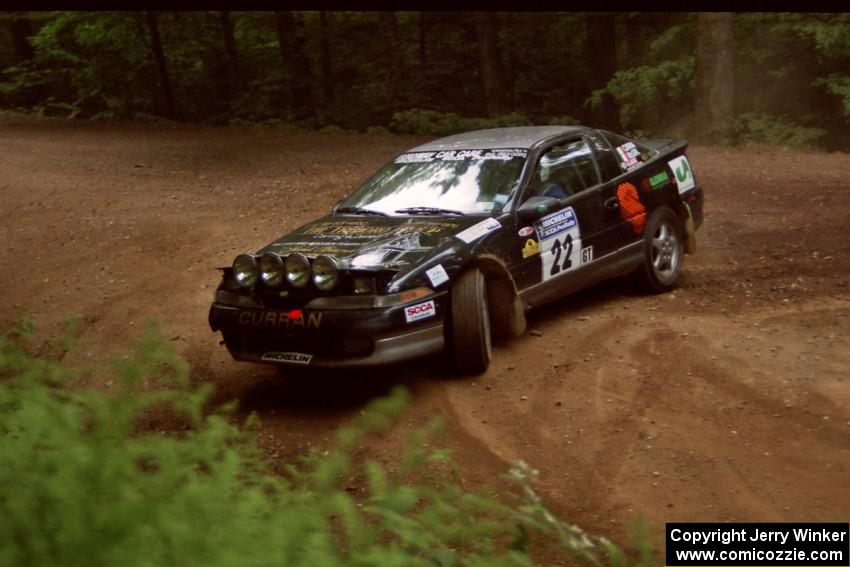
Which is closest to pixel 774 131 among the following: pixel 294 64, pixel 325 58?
pixel 325 58

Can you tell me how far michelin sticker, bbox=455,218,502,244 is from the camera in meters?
7.62

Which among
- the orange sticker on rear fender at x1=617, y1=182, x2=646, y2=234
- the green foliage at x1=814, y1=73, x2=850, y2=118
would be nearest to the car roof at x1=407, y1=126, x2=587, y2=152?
the orange sticker on rear fender at x1=617, y1=182, x2=646, y2=234

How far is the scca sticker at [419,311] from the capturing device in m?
7.09

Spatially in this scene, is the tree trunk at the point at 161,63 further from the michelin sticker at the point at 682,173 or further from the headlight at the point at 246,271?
the headlight at the point at 246,271

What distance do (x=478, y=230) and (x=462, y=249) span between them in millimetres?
300

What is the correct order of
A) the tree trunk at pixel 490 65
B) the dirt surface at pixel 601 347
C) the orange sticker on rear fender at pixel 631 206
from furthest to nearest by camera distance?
the tree trunk at pixel 490 65 < the orange sticker on rear fender at pixel 631 206 < the dirt surface at pixel 601 347

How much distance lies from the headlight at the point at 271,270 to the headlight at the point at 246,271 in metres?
0.07

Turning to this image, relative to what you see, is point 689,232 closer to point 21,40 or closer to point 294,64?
point 294,64

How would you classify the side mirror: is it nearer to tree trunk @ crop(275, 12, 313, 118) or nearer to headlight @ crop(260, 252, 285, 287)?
headlight @ crop(260, 252, 285, 287)

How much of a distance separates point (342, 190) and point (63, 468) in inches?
458

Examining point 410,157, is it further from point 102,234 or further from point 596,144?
point 102,234

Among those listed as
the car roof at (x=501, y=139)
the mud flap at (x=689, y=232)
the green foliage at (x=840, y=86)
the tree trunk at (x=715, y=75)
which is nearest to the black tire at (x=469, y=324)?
the car roof at (x=501, y=139)

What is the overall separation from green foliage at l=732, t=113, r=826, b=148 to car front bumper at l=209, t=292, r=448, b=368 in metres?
11.7

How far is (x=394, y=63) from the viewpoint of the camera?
24859mm
